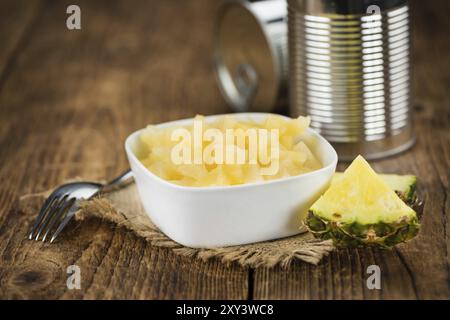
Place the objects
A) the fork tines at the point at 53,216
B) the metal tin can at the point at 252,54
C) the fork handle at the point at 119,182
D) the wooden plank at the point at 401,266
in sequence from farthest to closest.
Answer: the metal tin can at the point at 252,54 < the fork handle at the point at 119,182 < the fork tines at the point at 53,216 < the wooden plank at the point at 401,266

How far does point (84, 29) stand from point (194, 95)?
67cm

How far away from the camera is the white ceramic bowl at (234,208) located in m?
1.39

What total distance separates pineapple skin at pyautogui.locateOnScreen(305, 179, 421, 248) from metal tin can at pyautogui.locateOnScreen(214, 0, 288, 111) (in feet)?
2.36

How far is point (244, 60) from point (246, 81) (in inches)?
2.2

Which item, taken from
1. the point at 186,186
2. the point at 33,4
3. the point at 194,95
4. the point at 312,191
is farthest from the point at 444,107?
the point at 33,4

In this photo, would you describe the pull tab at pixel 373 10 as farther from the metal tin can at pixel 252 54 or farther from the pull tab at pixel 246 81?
the pull tab at pixel 246 81

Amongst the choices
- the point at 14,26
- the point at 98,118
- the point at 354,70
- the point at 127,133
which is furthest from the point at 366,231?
the point at 14,26

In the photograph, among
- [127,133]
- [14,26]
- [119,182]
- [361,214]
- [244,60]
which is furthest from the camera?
[14,26]

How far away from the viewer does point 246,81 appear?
219cm

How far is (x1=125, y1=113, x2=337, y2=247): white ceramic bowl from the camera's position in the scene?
4.56 ft

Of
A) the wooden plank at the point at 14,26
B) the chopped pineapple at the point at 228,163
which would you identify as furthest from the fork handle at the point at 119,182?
the wooden plank at the point at 14,26

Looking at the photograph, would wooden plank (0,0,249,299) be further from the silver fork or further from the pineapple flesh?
the pineapple flesh

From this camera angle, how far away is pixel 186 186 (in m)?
1.43

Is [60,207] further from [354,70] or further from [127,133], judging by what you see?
[354,70]
